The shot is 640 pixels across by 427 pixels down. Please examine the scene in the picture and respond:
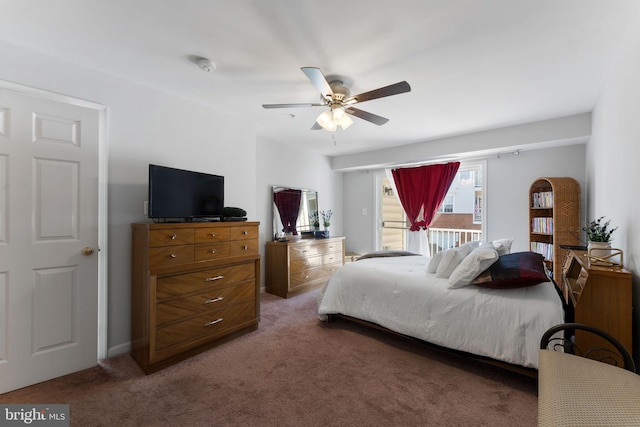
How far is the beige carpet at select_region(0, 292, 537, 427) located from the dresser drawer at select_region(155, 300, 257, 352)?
6.9 inches

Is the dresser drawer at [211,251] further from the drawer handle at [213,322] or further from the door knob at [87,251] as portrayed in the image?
the door knob at [87,251]

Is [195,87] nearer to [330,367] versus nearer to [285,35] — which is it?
[285,35]

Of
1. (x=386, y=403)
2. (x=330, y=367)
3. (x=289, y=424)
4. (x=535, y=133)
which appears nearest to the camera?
(x=289, y=424)

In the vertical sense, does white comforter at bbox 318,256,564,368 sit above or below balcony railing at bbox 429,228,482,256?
below

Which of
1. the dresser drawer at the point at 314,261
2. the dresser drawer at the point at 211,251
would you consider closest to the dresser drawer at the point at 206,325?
the dresser drawer at the point at 211,251

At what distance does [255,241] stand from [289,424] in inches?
64.1

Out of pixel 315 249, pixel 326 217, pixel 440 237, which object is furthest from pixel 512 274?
pixel 326 217

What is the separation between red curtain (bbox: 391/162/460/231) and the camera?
15.3ft

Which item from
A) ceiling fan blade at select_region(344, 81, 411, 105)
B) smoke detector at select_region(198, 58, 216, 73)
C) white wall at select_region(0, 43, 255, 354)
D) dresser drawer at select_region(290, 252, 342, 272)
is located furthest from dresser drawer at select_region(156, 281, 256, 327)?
ceiling fan blade at select_region(344, 81, 411, 105)

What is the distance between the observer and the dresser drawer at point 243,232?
2.61 meters

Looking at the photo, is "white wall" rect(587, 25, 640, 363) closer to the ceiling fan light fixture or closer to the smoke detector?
the ceiling fan light fixture

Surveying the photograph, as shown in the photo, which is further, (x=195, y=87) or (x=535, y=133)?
(x=535, y=133)

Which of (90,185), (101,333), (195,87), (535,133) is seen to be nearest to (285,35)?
(195,87)

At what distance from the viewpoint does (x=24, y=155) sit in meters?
1.93
